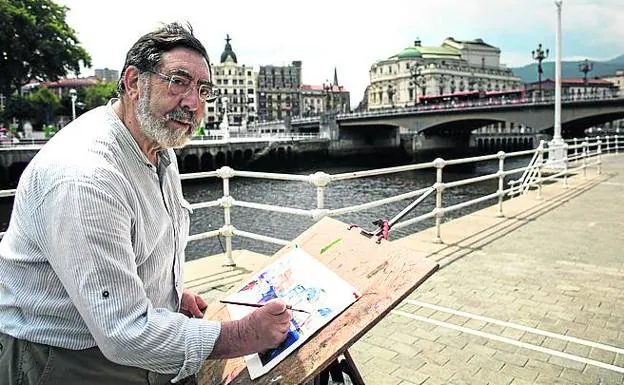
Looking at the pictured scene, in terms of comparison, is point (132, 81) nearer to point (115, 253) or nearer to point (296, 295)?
point (115, 253)

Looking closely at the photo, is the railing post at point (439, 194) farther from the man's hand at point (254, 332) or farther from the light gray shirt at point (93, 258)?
the light gray shirt at point (93, 258)

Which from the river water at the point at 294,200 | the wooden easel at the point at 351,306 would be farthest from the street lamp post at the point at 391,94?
the wooden easel at the point at 351,306

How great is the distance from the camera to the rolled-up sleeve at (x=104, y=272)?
1342mm

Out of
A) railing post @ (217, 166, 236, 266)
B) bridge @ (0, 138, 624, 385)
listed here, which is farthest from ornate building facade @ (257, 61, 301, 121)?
railing post @ (217, 166, 236, 266)

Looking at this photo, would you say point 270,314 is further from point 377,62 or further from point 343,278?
point 377,62

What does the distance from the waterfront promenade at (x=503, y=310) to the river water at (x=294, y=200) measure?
16.8ft

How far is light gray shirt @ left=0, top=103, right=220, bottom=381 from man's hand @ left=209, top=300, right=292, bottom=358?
4cm

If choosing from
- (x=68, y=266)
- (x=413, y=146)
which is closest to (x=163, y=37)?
(x=68, y=266)

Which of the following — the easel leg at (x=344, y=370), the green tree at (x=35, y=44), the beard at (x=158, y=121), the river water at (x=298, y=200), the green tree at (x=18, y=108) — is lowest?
the river water at (x=298, y=200)

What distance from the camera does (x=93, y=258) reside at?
1341mm

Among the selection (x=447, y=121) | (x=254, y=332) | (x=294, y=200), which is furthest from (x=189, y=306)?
(x=447, y=121)

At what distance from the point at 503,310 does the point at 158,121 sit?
11.9 feet

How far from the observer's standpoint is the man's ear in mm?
1647

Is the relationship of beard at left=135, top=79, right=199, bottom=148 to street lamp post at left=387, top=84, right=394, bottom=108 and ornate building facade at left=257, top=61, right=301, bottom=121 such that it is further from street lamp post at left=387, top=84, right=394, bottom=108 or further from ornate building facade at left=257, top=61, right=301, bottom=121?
ornate building facade at left=257, top=61, right=301, bottom=121
